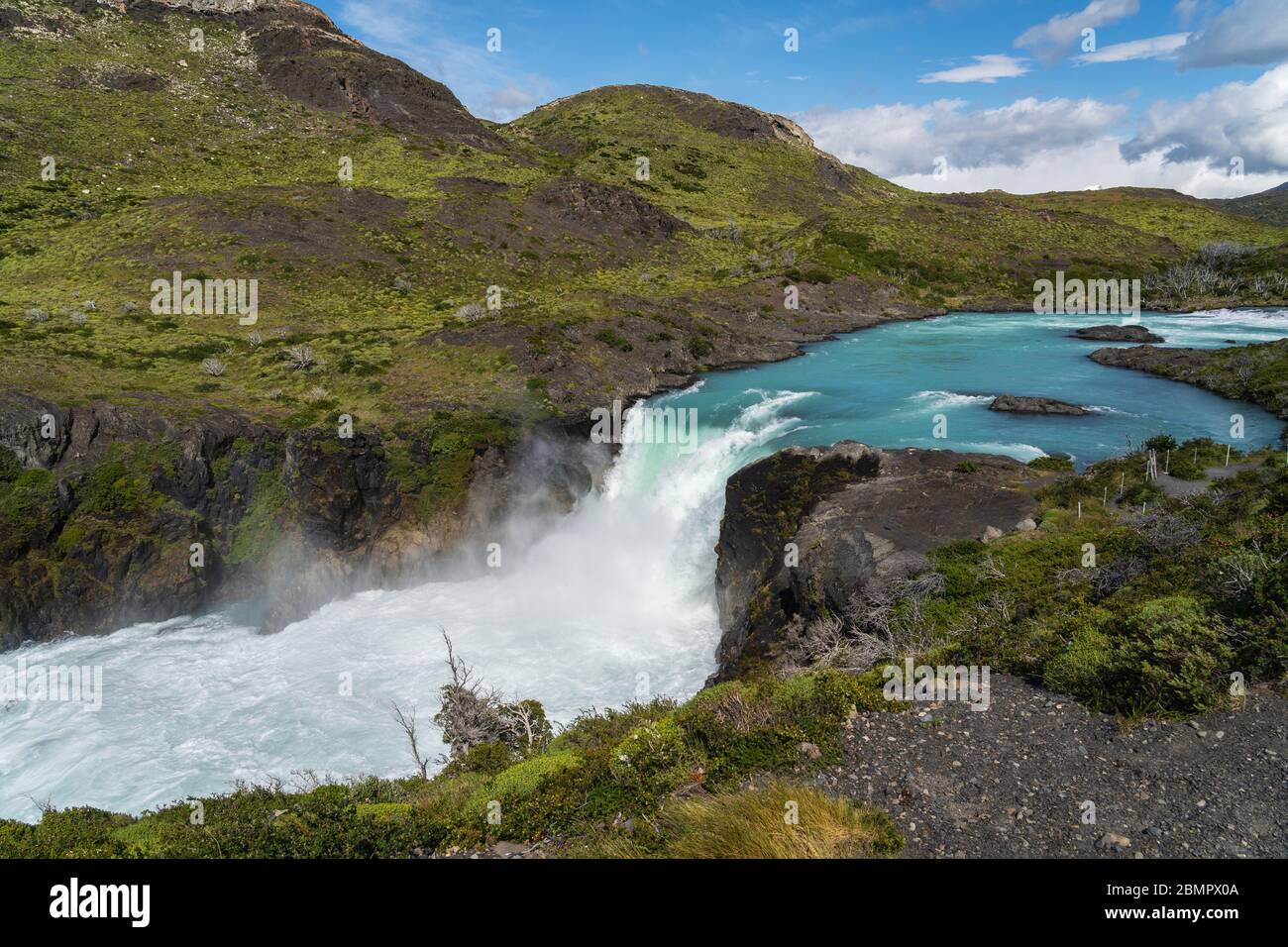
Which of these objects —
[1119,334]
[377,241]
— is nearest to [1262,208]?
[1119,334]

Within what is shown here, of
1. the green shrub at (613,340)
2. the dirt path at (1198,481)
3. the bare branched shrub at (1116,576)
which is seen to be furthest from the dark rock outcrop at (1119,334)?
the bare branched shrub at (1116,576)

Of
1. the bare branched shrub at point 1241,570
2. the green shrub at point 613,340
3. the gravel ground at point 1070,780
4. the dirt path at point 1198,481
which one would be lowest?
→ the gravel ground at point 1070,780

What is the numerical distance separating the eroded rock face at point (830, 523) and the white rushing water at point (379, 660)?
303 cm

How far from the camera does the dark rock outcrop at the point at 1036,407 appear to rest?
38.3 m

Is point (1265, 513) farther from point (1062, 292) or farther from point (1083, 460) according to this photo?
point (1062, 292)

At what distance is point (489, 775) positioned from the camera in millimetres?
13086

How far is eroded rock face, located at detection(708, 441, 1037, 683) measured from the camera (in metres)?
20.2

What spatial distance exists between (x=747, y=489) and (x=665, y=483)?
286 inches

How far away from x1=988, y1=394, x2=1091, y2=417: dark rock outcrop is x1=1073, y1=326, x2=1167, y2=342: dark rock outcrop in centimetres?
2424

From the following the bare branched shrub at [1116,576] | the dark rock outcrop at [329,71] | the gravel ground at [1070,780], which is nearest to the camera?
the gravel ground at [1070,780]

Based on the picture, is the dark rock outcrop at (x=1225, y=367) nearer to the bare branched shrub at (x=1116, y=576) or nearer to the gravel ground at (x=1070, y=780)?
the bare branched shrub at (x=1116, y=576)

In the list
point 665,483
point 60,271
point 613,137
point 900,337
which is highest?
point 613,137

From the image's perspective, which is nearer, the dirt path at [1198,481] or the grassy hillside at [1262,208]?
the dirt path at [1198,481]
